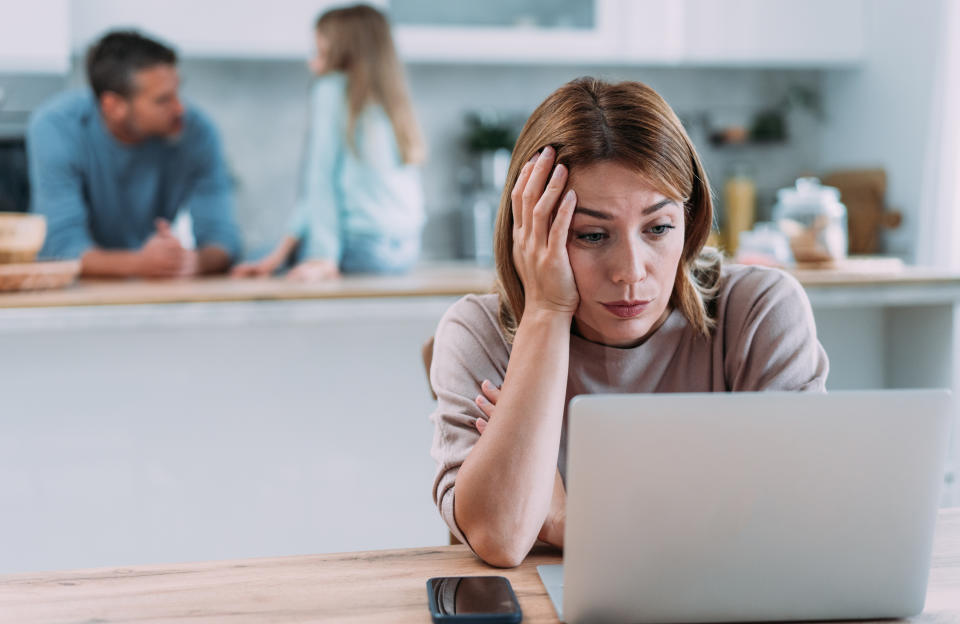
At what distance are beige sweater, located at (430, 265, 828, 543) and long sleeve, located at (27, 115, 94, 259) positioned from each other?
177 centimetres

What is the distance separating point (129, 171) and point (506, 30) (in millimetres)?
1258

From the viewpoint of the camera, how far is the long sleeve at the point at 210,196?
9.48ft

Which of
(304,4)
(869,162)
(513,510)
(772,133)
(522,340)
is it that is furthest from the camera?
(772,133)

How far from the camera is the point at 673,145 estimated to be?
1.16m

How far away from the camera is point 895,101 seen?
335 cm

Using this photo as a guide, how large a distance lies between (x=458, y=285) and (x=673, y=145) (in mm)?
1186

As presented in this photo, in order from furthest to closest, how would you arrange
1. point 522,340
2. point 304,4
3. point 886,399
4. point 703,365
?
point 304,4, point 703,365, point 522,340, point 886,399

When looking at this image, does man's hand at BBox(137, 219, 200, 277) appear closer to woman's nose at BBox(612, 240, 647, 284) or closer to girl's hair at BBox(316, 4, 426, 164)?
girl's hair at BBox(316, 4, 426, 164)

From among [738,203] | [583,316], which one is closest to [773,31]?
[738,203]

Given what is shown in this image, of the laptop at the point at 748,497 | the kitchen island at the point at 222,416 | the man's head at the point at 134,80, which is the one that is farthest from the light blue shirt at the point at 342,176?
the laptop at the point at 748,497

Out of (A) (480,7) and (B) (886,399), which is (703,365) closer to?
(B) (886,399)

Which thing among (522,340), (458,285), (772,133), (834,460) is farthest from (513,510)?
(772,133)

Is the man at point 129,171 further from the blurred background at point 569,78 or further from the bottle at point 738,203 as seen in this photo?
the bottle at point 738,203

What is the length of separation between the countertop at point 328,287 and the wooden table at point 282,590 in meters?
1.18
